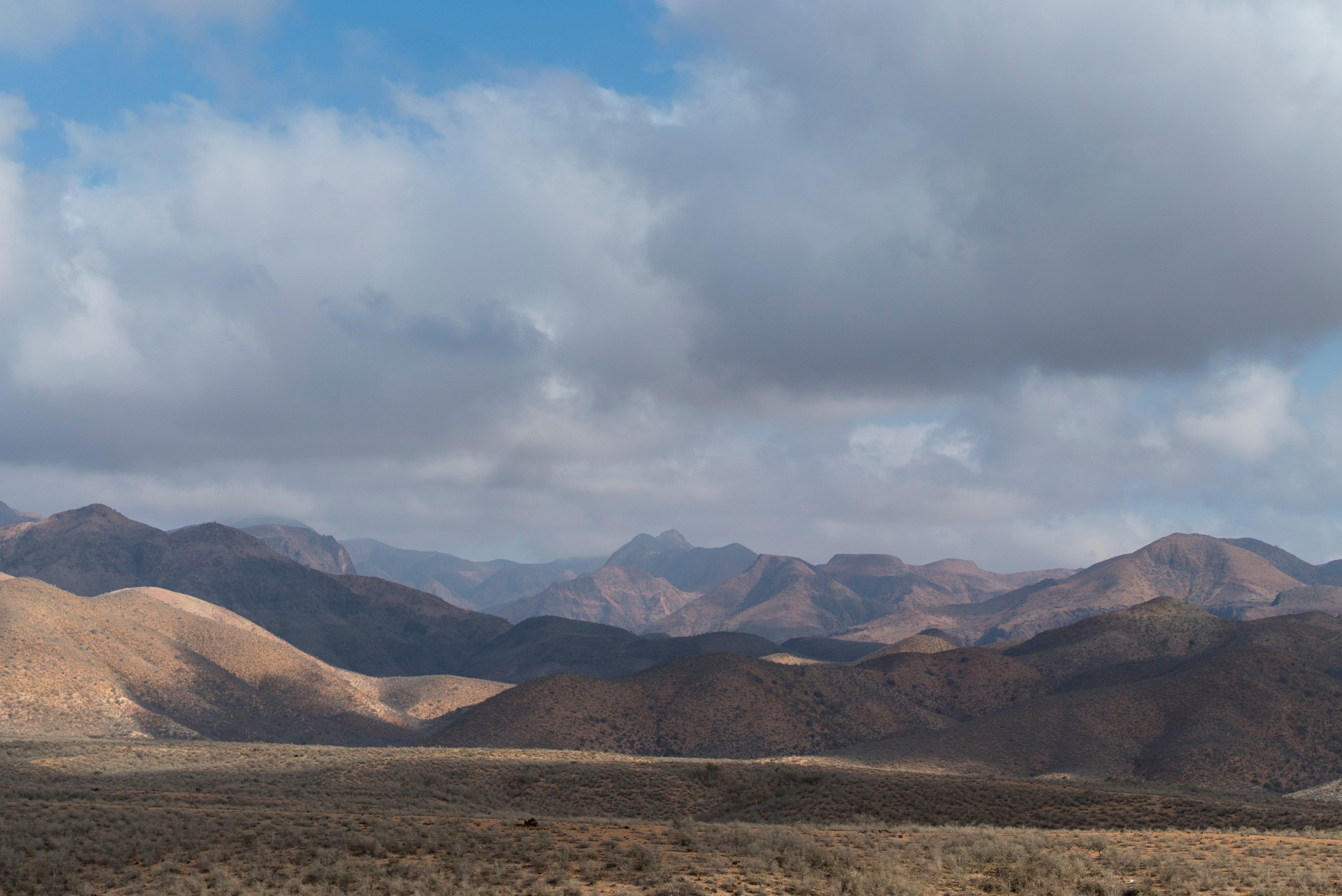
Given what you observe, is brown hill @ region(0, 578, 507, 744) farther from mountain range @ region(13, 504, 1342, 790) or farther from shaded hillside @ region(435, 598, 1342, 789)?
shaded hillside @ region(435, 598, 1342, 789)

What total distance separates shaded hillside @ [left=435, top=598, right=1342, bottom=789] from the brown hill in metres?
30.1

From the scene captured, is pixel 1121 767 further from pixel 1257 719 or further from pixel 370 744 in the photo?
pixel 370 744

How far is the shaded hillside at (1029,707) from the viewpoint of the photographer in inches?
3452

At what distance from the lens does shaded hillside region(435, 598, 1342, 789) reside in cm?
8769

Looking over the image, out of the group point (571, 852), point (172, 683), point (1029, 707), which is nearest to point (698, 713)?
point (1029, 707)

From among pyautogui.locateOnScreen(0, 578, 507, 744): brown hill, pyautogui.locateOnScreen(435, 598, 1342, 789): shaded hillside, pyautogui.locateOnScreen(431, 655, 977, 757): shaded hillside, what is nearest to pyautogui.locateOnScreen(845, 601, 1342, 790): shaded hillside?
pyautogui.locateOnScreen(435, 598, 1342, 789): shaded hillside

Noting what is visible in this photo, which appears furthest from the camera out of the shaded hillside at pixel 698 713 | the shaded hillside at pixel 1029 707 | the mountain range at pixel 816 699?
the shaded hillside at pixel 698 713

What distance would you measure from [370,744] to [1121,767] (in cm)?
8591

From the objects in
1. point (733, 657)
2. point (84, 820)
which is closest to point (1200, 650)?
point (733, 657)

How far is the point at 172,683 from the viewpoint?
12238 centimetres

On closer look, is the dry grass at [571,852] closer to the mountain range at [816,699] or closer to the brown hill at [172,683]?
the mountain range at [816,699]

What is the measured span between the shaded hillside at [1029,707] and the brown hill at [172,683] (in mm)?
30057

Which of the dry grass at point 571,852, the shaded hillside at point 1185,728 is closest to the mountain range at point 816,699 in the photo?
the shaded hillside at point 1185,728

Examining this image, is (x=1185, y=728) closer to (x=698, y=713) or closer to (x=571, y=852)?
(x=698, y=713)
